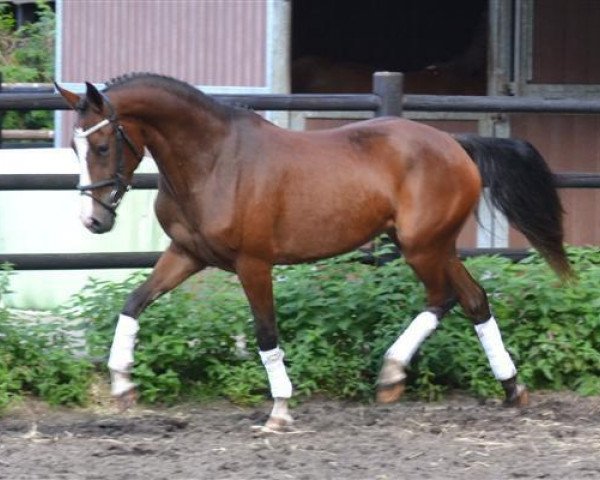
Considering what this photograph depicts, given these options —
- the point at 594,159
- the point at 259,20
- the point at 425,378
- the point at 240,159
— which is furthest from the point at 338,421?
the point at 594,159

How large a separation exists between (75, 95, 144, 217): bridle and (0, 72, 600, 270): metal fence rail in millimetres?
1069

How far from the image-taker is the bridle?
5.65m

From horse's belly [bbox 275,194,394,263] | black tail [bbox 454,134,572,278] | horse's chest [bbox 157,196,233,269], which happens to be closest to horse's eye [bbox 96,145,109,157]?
horse's chest [bbox 157,196,233,269]

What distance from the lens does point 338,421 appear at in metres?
6.22

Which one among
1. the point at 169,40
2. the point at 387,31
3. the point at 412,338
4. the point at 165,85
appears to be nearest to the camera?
the point at 165,85

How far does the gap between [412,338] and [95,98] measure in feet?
6.54

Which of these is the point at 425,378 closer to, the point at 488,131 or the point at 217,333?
the point at 217,333

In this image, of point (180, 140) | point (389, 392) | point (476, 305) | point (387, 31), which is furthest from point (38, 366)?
point (387, 31)

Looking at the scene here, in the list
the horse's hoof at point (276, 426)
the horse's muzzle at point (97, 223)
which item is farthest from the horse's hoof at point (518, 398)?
the horse's muzzle at point (97, 223)

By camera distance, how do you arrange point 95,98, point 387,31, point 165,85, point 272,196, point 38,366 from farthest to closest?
point 387,31
point 38,366
point 272,196
point 165,85
point 95,98

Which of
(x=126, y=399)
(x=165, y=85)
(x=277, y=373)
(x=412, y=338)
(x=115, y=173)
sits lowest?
(x=126, y=399)

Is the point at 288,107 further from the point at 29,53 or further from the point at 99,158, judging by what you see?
the point at 29,53

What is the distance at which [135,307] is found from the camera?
19.8 ft

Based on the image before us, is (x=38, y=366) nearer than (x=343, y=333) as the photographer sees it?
Yes
